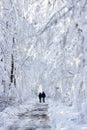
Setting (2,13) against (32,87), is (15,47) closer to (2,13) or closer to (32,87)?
(2,13)

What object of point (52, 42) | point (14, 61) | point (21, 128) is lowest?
point (21, 128)

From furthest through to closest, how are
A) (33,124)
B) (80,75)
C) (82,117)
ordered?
(33,124), (80,75), (82,117)

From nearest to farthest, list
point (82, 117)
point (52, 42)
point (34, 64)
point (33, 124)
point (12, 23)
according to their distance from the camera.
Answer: point (82, 117)
point (33, 124)
point (12, 23)
point (52, 42)
point (34, 64)

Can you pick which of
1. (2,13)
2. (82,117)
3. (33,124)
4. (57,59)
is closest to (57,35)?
(57,59)

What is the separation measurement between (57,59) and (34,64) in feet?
74.4

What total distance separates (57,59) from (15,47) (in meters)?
4.34

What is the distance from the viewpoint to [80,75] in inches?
547

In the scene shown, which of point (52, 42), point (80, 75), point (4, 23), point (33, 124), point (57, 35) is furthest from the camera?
point (52, 42)

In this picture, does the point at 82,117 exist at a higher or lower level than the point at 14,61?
lower

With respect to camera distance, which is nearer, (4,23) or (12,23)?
(4,23)

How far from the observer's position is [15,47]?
1039 inches

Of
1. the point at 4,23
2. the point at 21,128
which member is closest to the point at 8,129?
the point at 21,128

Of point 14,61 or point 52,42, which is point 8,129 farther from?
point 52,42

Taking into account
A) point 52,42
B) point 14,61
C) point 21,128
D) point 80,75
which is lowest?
point 21,128
